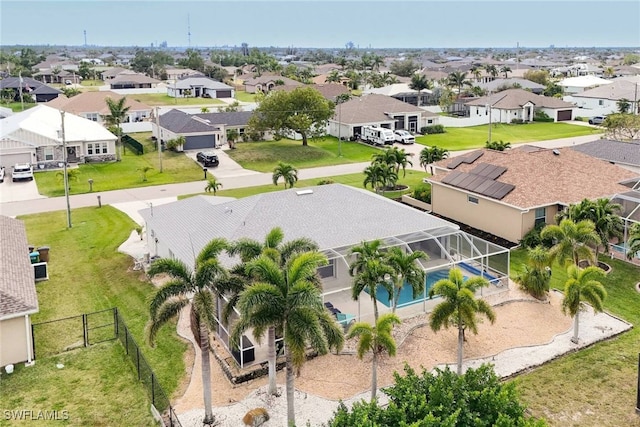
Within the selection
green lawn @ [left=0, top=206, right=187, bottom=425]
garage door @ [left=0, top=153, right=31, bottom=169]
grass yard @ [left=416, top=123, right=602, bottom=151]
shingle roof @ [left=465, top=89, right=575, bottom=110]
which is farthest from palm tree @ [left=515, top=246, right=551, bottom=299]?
shingle roof @ [left=465, top=89, right=575, bottom=110]

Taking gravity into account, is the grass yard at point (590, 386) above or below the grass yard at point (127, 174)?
below

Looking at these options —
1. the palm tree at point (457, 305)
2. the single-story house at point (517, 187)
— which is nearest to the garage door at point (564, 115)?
the single-story house at point (517, 187)

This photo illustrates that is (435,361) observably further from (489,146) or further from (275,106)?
(275,106)

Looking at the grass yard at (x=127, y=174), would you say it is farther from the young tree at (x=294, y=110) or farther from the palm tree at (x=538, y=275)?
the palm tree at (x=538, y=275)

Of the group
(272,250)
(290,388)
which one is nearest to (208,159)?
(272,250)

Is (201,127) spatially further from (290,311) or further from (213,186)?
(290,311)

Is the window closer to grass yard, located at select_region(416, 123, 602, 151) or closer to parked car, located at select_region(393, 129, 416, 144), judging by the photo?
grass yard, located at select_region(416, 123, 602, 151)
